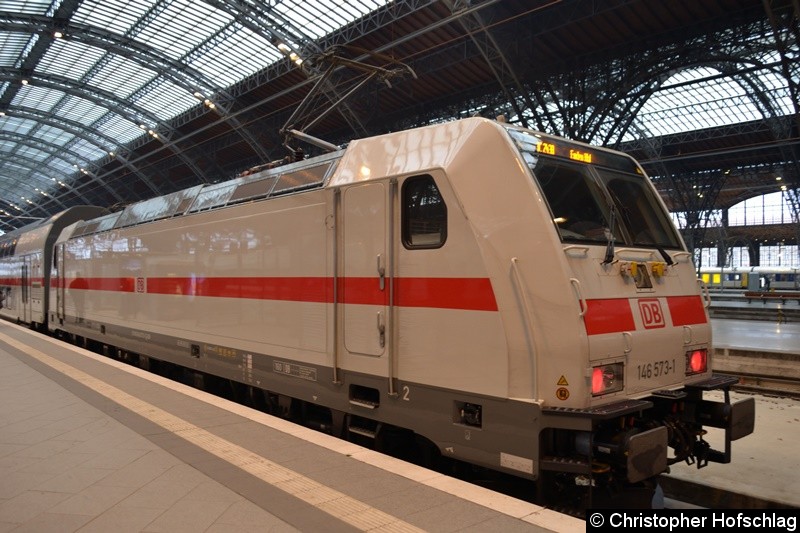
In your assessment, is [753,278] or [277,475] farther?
[753,278]

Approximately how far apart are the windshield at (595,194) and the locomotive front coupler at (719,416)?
1.38 meters

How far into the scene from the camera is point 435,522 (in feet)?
11.9

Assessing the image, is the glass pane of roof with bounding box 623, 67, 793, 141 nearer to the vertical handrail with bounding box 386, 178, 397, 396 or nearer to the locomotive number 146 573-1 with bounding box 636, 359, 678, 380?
the locomotive number 146 573-1 with bounding box 636, 359, 678, 380

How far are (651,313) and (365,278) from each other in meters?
2.57

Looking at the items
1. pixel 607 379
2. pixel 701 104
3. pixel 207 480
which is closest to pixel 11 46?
pixel 207 480

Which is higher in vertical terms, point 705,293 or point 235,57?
point 235,57

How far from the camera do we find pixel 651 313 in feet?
16.3

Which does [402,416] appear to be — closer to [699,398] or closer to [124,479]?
[124,479]

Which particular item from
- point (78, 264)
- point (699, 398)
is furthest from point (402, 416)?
point (78, 264)

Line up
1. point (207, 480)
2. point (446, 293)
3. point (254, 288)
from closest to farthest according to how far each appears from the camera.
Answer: point (207, 480), point (446, 293), point (254, 288)

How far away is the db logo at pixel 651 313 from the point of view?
4.88 m

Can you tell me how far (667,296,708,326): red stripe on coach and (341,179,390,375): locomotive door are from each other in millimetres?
2585

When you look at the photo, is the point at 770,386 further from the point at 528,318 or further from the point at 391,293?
the point at 391,293

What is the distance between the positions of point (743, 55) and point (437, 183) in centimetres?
1923
